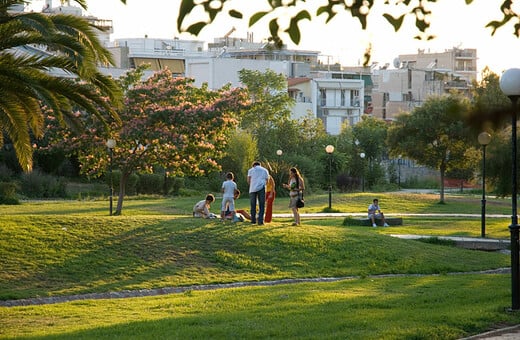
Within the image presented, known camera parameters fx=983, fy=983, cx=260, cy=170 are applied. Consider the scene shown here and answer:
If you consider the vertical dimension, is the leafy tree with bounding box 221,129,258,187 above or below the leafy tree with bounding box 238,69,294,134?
below

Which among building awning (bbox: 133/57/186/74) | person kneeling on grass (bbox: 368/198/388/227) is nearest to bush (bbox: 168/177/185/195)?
person kneeling on grass (bbox: 368/198/388/227)

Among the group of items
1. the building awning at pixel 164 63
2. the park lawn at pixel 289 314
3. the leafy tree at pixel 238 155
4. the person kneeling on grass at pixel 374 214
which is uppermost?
the building awning at pixel 164 63

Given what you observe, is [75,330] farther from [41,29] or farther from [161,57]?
[161,57]

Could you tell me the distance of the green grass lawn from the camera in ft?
37.1

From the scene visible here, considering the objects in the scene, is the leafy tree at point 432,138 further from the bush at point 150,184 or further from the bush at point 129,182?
the bush at point 129,182

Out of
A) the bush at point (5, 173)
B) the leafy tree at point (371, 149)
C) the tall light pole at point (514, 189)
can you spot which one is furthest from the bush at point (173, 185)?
the tall light pole at point (514, 189)

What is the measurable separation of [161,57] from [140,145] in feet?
210

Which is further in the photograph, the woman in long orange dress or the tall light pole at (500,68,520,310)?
the woman in long orange dress

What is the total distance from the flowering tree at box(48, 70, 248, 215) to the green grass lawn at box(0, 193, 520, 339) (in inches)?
273

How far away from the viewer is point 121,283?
57.4 ft

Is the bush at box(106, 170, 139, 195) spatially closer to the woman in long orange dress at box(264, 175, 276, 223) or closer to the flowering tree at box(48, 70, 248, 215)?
the flowering tree at box(48, 70, 248, 215)

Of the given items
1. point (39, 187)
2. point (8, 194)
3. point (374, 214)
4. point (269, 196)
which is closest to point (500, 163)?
point (374, 214)

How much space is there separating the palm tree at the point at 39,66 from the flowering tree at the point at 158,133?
12.5 meters

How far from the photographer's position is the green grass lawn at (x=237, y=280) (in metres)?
11.3
